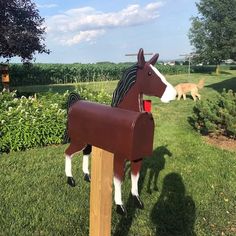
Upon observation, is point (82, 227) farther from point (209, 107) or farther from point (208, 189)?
point (209, 107)

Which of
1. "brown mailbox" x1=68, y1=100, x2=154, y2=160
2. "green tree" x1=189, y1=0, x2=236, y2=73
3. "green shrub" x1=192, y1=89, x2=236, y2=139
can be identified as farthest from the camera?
"green tree" x1=189, y1=0, x2=236, y2=73

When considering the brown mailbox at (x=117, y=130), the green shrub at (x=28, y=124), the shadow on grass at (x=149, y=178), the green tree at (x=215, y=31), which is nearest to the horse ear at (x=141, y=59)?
the brown mailbox at (x=117, y=130)

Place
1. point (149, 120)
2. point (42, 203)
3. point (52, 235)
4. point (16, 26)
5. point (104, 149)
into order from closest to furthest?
point (149, 120), point (104, 149), point (52, 235), point (42, 203), point (16, 26)

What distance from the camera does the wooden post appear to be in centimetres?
282

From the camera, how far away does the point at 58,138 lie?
319 inches

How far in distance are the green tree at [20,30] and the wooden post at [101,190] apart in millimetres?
7965

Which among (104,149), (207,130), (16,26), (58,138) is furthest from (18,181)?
(16,26)

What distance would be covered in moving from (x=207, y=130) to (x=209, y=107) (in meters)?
0.59

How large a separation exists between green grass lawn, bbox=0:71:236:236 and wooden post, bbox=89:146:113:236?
53.7 inches

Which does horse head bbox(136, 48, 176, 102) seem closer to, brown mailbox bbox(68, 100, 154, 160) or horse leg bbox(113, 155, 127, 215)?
brown mailbox bbox(68, 100, 154, 160)

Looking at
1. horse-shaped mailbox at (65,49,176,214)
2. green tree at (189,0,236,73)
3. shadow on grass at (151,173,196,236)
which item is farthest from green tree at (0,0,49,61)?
green tree at (189,0,236,73)

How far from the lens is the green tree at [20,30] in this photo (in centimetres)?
1014

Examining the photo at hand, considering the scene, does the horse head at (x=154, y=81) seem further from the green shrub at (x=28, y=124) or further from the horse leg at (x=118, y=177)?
the green shrub at (x=28, y=124)

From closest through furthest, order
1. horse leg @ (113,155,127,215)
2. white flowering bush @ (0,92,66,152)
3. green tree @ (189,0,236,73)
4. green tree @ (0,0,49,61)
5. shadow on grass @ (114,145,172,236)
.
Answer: horse leg @ (113,155,127,215), shadow on grass @ (114,145,172,236), white flowering bush @ (0,92,66,152), green tree @ (0,0,49,61), green tree @ (189,0,236,73)
